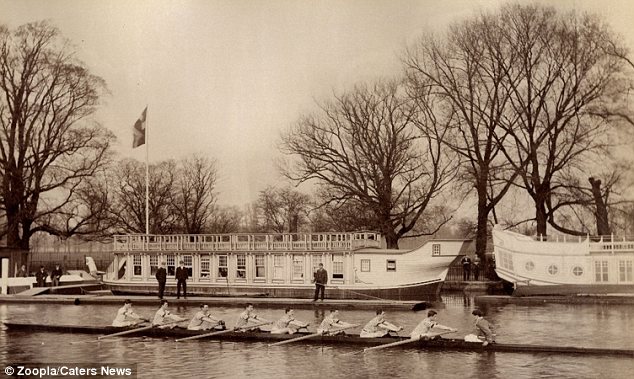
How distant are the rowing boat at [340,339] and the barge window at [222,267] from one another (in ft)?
40.6

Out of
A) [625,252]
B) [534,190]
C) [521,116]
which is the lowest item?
[625,252]

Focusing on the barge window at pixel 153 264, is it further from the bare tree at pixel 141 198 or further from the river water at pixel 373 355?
the bare tree at pixel 141 198

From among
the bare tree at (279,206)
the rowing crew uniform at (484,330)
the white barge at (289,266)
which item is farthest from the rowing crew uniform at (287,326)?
the bare tree at (279,206)

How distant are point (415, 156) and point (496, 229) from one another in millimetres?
10460

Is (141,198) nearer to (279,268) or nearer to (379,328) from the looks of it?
(279,268)

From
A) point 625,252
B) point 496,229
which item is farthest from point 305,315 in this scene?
point 625,252

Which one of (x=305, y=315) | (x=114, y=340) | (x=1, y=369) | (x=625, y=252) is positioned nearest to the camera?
(x=1, y=369)

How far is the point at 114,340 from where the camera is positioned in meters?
21.5

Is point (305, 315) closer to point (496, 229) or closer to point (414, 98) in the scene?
point (496, 229)

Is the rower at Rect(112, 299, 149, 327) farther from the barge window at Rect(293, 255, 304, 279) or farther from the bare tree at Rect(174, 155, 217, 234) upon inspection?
the bare tree at Rect(174, 155, 217, 234)

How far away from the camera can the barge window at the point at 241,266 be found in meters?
35.1

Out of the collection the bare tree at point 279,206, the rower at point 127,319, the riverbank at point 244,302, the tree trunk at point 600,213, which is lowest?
the riverbank at point 244,302

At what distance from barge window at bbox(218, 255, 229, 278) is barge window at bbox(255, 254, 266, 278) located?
161 centimetres

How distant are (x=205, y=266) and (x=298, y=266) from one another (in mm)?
5131
